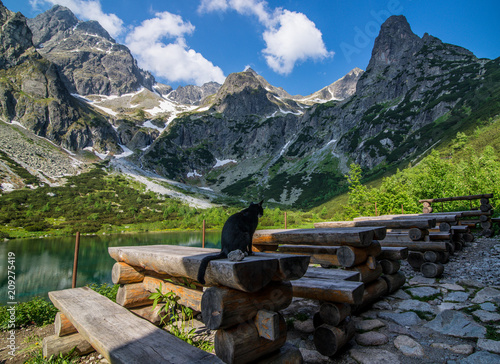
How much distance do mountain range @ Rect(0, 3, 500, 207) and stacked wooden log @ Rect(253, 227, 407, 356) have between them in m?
90.9

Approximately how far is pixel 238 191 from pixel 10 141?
98.8 metres

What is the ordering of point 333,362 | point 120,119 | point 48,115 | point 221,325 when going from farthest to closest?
point 120,119
point 48,115
point 333,362
point 221,325

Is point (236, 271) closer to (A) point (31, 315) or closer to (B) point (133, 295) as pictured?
(B) point (133, 295)

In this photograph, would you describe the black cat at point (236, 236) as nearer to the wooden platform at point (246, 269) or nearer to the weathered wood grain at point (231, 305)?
the wooden platform at point (246, 269)

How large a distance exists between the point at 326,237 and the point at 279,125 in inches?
6933

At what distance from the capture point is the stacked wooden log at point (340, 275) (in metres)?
3.06

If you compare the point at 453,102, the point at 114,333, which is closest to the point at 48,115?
the point at 114,333

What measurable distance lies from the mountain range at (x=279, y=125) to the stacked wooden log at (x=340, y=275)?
9093 cm

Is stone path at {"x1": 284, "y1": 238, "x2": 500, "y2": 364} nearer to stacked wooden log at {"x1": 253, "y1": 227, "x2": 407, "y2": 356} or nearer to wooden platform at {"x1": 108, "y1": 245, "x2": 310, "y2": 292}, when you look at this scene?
stacked wooden log at {"x1": 253, "y1": 227, "x2": 407, "y2": 356}

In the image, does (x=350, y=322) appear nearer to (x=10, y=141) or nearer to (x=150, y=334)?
(x=150, y=334)

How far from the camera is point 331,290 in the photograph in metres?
3.10

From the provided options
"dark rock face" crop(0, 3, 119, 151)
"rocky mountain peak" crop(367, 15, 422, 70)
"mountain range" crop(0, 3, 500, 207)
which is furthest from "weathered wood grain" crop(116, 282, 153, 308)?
"rocky mountain peak" crop(367, 15, 422, 70)

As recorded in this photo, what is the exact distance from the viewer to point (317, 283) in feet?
11.2

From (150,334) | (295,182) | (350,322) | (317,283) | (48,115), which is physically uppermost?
(48,115)
